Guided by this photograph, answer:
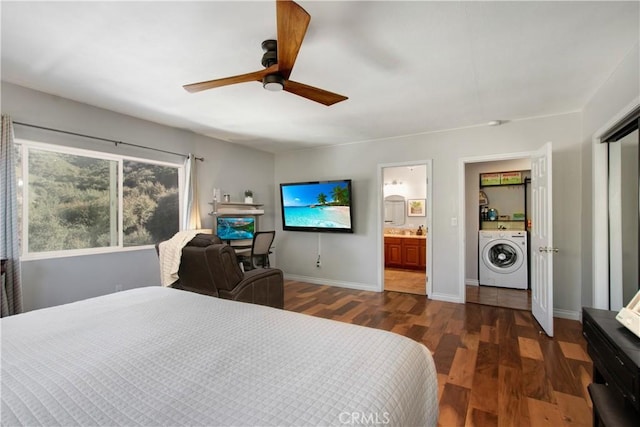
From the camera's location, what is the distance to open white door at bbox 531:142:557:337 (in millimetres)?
2928

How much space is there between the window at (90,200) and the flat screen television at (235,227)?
652mm

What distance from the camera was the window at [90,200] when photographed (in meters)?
2.86

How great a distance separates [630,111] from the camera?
82.9 inches

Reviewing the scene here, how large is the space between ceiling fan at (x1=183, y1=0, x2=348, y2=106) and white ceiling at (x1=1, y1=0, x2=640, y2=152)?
7.9 inches

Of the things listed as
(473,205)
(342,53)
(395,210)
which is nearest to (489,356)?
(342,53)

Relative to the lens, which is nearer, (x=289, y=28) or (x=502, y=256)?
(x=289, y=28)

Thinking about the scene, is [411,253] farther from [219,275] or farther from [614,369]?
[614,369]

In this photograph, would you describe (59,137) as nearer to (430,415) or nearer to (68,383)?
(68,383)

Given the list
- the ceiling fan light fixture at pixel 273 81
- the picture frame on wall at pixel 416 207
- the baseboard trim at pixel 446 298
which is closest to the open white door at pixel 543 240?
the baseboard trim at pixel 446 298

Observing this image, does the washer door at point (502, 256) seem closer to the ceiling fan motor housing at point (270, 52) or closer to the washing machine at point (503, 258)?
the washing machine at point (503, 258)

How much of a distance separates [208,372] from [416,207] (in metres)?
6.51

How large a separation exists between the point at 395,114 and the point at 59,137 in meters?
3.64

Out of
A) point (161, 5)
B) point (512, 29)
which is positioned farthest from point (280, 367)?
point (512, 29)

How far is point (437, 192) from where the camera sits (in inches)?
168
